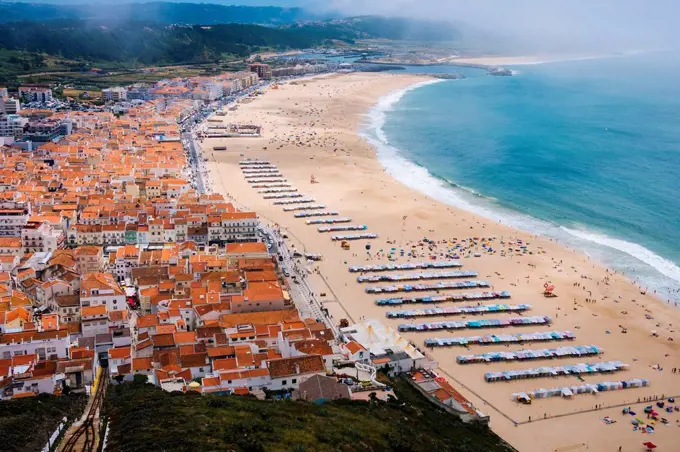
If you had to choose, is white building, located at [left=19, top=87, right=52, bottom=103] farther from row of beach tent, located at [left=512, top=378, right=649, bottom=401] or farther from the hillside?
row of beach tent, located at [left=512, top=378, right=649, bottom=401]

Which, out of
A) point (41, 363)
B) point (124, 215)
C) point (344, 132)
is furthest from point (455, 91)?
point (41, 363)

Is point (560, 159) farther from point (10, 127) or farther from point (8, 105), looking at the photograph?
point (8, 105)

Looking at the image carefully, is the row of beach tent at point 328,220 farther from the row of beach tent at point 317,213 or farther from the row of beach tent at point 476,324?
the row of beach tent at point 476,324

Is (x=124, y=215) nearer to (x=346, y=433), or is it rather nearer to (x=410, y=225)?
(x=410, y=225)

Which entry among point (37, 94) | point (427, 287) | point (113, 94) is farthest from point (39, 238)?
point (113, 94)

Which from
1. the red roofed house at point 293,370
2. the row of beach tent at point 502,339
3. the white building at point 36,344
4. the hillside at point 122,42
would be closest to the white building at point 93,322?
the white building at point 36,344

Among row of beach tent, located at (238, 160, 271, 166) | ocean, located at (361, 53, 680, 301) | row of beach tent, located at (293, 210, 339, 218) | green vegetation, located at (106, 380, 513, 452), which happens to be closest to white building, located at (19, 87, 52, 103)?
row of beach tent, located at (238, 160, 271, 166)
